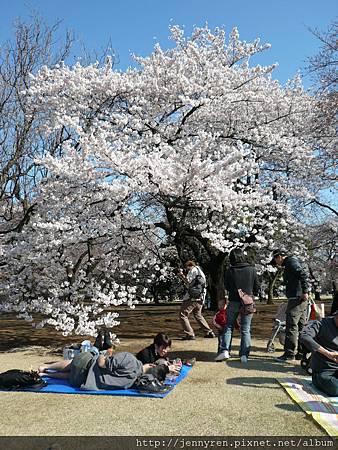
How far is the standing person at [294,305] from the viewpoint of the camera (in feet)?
19.6

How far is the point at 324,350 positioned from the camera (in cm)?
413

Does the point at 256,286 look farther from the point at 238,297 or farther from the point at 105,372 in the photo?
the point at 105,372

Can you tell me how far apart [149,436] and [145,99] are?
837 centimetres

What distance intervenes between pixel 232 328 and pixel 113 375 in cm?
219

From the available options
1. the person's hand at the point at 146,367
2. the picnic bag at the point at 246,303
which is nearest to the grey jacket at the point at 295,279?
the picnic bag at the point at 246,303

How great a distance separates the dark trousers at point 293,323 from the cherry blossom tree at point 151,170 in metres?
2.56

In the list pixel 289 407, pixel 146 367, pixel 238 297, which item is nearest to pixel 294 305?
pixel 238 297

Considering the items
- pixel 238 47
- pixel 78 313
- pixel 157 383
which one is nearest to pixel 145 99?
pixel 238 47

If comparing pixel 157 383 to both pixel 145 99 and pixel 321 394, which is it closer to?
pixel 321 394

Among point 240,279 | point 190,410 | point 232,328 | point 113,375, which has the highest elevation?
point 240,279

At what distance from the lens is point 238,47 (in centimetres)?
1147

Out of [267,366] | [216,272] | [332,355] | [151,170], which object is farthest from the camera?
[216,272]

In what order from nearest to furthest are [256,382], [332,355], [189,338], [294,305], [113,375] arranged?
[332,355] < [113,375] < [256,382] < [294,305] < [189,338]

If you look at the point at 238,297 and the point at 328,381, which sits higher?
the point at 238,297
